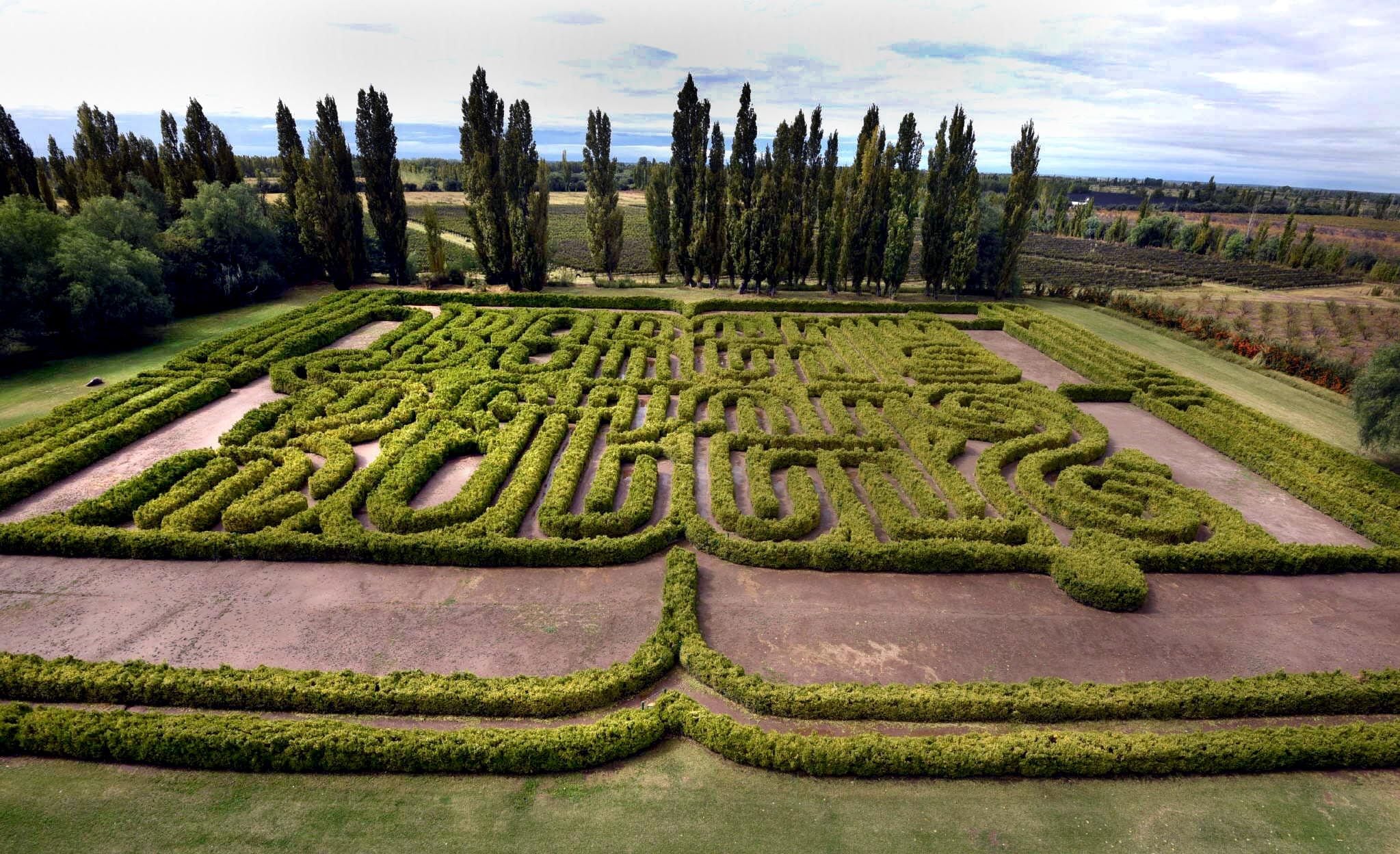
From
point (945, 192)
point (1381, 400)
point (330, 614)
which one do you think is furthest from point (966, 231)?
point (330, 614)

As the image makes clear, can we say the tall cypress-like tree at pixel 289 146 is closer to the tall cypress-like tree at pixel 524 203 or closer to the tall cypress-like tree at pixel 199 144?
the tall cypress-like tree at pixel 199 144

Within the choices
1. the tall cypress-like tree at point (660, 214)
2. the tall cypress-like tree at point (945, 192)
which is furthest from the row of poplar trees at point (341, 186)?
the tall cypress-like tree at point (945, 192)

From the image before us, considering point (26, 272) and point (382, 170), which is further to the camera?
point (382, 170)

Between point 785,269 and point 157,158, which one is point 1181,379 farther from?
point 157,158

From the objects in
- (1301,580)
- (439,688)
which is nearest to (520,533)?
(439,688)

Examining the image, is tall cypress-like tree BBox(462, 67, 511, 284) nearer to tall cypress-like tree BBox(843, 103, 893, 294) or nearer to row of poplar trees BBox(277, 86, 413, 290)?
row of poplar trees BBox(277, 86, 413, 290)

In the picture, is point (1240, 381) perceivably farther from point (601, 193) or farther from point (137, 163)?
point (137, 163)
